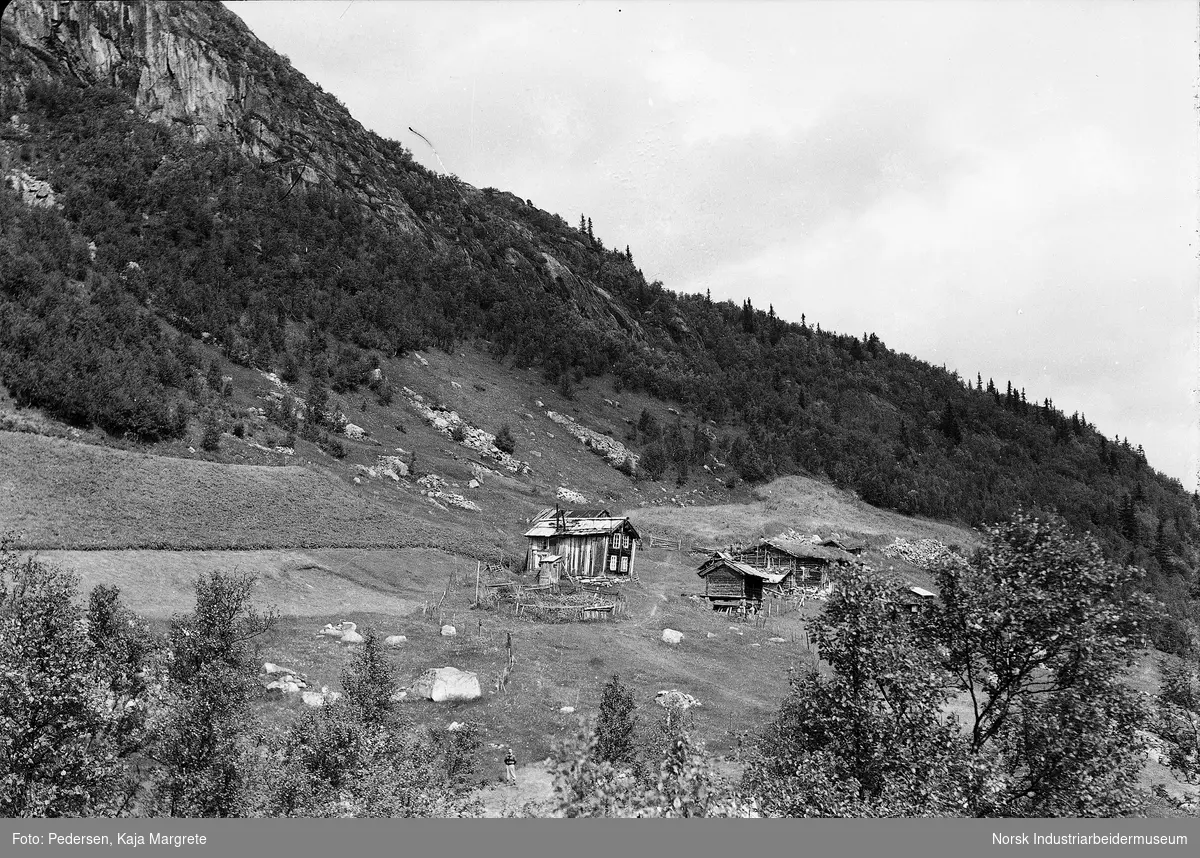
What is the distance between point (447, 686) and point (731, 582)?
1853 inches

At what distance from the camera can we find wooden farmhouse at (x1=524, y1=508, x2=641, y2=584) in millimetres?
86625

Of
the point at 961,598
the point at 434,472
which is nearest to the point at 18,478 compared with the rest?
the point at 434,472

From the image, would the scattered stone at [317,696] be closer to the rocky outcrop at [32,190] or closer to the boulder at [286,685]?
the boulder at [286,685]

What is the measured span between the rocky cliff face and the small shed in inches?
6060

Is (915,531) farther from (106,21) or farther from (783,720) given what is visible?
(106,21)

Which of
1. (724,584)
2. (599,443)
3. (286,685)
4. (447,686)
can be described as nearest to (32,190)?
(599,443)

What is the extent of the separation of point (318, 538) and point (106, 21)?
149 metres

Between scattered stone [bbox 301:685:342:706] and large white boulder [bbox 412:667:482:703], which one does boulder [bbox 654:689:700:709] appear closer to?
large white boulder [bbox 412:667:482:703]

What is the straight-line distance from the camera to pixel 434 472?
4500 inches

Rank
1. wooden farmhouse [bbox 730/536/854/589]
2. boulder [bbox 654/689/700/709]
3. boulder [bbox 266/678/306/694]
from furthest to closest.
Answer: wooden farmhouse [bbox 730/536/854/589] < boulder [bbox 654/689/700/709] < boulder [bbox 266/678/306/694]

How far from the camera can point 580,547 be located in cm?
8775

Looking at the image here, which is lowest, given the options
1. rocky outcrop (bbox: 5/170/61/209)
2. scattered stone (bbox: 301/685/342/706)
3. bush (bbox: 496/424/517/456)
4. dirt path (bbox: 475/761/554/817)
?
dirt path (bbox: 475/761/554/817)

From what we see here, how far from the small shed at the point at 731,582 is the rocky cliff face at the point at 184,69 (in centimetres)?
15393

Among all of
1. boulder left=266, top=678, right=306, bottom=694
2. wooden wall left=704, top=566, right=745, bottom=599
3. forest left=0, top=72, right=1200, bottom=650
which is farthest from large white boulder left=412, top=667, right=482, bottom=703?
forest left=0, top=72, right=1200, bottom=650
